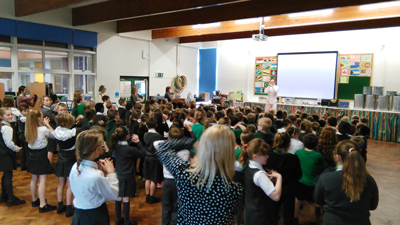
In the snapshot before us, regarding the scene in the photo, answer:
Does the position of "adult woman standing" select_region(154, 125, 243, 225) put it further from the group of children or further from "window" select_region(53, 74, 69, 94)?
"window" select_region(53, 74, 69, 94)

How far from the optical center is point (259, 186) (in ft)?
6.96

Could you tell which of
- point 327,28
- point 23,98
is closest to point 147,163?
point 23,98

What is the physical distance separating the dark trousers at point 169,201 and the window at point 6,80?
677cm

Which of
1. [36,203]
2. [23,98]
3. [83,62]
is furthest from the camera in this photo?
[83,62]

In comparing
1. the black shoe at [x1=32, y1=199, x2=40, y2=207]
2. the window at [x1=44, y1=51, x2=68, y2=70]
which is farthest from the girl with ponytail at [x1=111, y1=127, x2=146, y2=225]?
the window at [x1=44, y1=51, x2=68, y2=70]

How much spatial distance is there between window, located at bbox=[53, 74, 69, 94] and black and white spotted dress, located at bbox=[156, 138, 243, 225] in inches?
328

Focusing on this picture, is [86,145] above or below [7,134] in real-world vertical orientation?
above

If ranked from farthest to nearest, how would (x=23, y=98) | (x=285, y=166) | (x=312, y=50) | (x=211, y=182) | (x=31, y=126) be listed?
(x=312, y=50)
(x=23, y=98)
(x=31, y=126)
(x=285, y=166)
(x=211, y=182)

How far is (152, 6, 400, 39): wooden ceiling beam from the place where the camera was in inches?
284

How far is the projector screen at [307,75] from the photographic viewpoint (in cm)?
1048

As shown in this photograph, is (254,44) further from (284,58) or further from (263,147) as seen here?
(263,147)

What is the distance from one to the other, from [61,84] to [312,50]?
9.12 m

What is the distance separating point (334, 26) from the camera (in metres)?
8.67

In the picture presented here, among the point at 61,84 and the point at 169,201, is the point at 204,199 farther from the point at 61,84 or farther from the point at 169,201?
the point at 61,84
